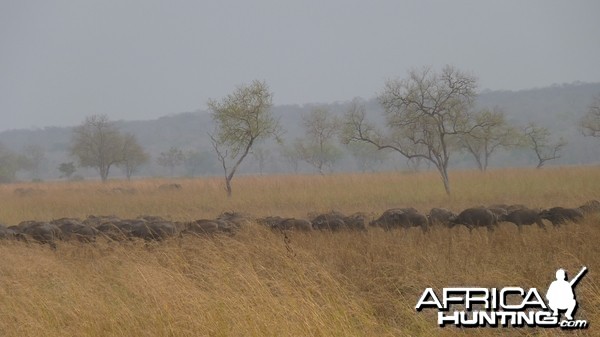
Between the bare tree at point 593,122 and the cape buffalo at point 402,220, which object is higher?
the bare tree at point 593,122

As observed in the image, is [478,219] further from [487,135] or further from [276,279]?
[487,135]

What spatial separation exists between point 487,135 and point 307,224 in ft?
49.1

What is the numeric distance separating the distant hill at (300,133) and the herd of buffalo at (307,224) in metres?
68.8

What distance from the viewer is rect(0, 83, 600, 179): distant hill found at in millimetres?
92625

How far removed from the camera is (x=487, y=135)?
26.1 meters

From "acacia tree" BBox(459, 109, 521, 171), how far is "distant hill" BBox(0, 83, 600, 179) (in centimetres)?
3386

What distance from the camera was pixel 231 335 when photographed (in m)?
5.86

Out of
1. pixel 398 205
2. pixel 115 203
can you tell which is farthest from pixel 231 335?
pixel 115 203

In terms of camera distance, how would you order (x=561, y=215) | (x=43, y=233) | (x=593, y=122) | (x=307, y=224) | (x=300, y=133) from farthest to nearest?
1. (x=300, y=133)
2. (x=593, y=122)
3. (x=307, y=224)
4. (x=43, y=233)
5. (x=561, y=215)

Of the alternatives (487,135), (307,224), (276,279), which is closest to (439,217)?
(307,224)

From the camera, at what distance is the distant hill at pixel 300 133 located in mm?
92625

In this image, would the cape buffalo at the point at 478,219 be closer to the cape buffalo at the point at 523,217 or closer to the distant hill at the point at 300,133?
the cape buffalo at the point at 523,217

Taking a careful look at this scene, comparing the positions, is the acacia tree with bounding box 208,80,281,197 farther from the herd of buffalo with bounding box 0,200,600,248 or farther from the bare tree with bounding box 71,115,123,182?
the bare tree with bounding box 71,115,123,182

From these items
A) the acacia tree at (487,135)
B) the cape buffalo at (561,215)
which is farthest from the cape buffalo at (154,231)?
the acacia tree at (487,135)
